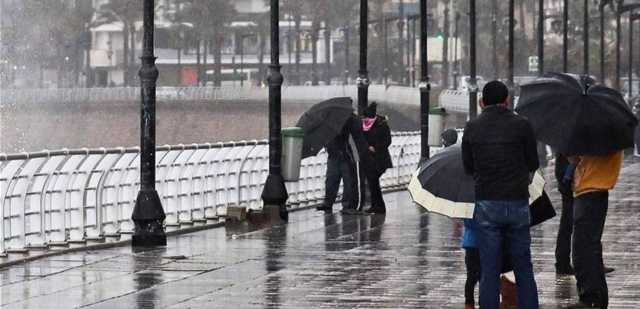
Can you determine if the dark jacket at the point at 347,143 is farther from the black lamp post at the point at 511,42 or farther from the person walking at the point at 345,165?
the black lamp post at the point at 511,42

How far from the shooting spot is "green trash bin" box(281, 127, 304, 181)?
27031 mm

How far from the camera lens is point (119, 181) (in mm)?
23078

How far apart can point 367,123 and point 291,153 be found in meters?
1.42

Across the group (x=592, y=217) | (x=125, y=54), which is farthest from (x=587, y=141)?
(x=125, y=54)

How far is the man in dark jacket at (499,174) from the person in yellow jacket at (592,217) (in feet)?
5.09

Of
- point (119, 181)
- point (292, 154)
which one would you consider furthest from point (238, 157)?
point (119, 181)

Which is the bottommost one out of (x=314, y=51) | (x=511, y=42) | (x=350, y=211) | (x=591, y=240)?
(x=350, y=211)

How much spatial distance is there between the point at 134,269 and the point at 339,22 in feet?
529

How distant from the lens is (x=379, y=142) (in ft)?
91.0

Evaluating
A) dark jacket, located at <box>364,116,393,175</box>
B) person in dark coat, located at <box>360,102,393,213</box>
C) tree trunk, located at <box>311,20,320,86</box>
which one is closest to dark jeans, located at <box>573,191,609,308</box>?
person in dark coat, located at <box>360,102,393,213</box>

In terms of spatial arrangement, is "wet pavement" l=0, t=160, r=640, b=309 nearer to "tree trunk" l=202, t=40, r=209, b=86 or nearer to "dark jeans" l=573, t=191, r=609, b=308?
"dark jeans" l=573, t=191, r=609, b=308

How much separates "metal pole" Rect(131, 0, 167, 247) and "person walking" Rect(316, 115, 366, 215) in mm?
6082

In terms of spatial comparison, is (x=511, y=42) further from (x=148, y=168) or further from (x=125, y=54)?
(x=125, y=54)

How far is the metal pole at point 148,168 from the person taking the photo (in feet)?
70.5
